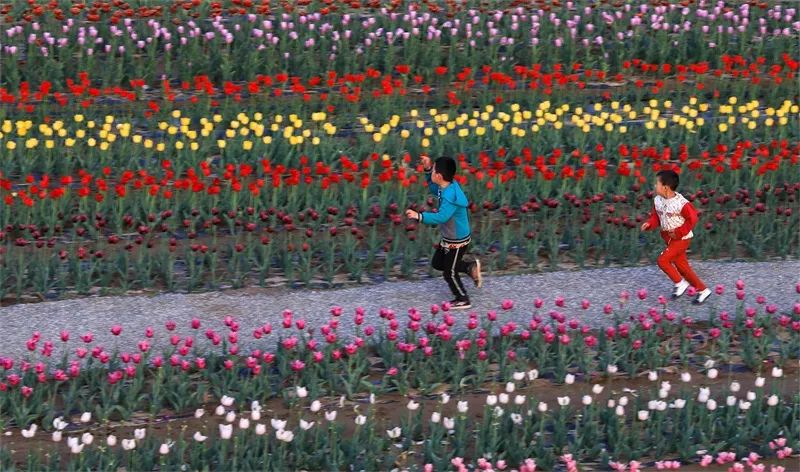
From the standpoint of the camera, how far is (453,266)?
1069 centimetres

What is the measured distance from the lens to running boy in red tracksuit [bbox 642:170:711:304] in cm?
1080

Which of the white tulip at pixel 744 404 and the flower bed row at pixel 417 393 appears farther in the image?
the white tulip at pixel 744 404

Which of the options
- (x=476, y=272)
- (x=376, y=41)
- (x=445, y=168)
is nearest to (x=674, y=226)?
(x=476, y=272)

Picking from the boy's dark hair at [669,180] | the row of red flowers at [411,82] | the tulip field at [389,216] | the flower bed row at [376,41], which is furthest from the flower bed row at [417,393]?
the flower bed row at [376,41]

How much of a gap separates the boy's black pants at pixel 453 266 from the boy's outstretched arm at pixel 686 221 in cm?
158

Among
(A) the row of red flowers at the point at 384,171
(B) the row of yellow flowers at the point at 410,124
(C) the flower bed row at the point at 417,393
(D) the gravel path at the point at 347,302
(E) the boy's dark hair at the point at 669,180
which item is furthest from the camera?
(B) the row of yellow flowers at the point at 410,124

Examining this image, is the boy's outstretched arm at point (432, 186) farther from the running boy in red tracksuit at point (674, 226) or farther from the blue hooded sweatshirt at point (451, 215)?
the running boy in red tracksuit at point (674, 226)

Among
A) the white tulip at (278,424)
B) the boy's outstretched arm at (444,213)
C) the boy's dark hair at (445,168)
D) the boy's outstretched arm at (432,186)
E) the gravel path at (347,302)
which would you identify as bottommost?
the gravel path at (347,302)

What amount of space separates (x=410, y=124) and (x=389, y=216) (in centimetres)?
276

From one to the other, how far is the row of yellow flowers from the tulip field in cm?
6

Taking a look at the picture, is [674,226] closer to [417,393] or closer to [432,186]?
[432,186]

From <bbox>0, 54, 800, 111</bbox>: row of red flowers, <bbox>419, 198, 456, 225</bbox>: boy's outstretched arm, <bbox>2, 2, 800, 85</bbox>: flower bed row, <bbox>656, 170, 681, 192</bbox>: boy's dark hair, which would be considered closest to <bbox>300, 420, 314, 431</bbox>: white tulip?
<bbox>419, 198, 456, 225</bbox>: boy's outstretched arm

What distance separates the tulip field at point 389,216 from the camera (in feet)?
28.6

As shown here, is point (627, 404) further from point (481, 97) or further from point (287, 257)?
point (481, 97)
